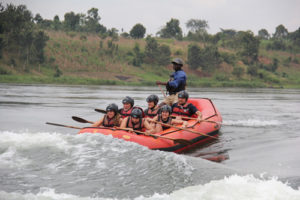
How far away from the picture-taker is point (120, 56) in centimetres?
5609

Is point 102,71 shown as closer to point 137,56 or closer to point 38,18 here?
point 137,56

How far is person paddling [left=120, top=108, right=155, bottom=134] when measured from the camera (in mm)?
8492

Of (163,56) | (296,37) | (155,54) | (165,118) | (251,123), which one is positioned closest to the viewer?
(165,118)

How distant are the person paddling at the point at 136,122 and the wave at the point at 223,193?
3.02m

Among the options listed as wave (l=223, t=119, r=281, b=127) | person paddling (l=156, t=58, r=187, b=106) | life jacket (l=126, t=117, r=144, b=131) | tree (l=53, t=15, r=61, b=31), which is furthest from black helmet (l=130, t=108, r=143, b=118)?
tree (l=53, t=15, r=61, b=31)

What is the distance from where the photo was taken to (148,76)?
163 ft

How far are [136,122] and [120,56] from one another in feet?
158

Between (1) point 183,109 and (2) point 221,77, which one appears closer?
(1) point 183,109

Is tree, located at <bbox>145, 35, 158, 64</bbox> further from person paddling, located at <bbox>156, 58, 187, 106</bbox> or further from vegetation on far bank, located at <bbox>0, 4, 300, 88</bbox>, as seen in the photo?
person paddling, located at <bbox>156, 58, 187, 106</bbox>

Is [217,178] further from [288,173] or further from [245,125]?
[245,125]

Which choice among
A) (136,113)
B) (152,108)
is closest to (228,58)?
(152,108)

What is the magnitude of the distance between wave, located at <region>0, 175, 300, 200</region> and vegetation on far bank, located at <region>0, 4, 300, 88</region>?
34866mm

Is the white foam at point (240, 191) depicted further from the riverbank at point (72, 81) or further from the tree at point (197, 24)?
the tree at point (197, 24)

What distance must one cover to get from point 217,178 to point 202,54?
52048 millimetres
